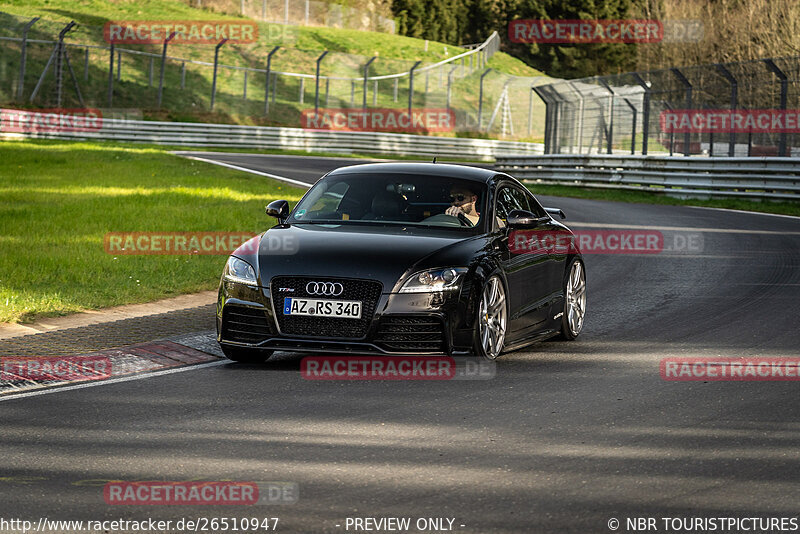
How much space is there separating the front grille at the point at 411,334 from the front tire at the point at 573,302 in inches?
86.7

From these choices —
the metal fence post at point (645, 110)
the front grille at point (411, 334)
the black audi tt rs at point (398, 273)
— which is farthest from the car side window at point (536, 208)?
the metal fence post at point (645, 110)

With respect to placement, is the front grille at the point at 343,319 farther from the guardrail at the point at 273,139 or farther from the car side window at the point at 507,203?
the guardrail at the point at 273,139

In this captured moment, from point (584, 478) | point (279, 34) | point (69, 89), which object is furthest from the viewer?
point (279, 34)

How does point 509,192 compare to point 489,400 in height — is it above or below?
above

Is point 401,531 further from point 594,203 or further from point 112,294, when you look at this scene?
point 594,203

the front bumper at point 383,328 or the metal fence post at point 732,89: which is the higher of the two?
the metal fence post at point 732,89

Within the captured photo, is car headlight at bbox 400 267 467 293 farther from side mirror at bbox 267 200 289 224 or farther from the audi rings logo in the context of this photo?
side mirror at bbox 267 200 289 224

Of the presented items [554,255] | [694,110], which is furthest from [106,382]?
[694,110]

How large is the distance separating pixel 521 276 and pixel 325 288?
6.23 ft

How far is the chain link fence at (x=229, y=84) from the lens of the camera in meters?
51.0

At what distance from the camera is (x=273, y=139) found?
4888 cm

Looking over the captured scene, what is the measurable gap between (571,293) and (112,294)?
4.69 m

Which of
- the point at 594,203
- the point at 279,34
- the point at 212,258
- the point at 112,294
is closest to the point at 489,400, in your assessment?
the point at 112,294

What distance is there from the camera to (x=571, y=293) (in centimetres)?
1042
